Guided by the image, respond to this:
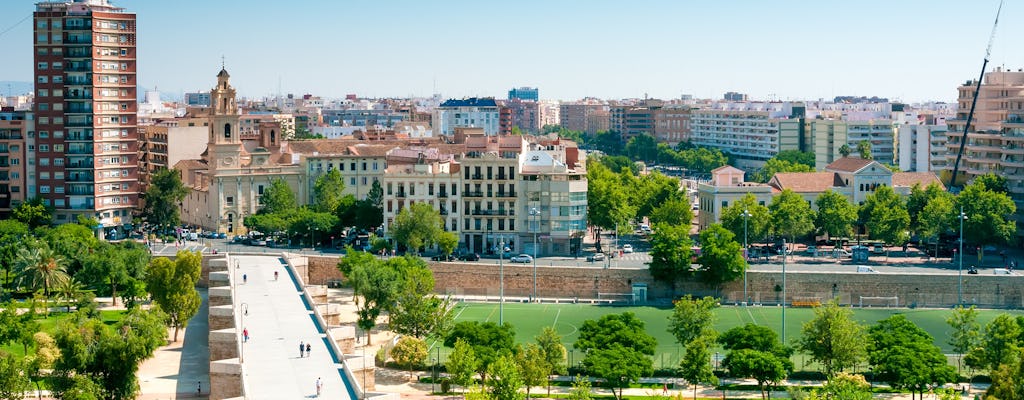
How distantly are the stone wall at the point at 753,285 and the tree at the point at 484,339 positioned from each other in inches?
635

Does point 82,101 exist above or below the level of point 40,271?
above

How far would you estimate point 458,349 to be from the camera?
5338 cm

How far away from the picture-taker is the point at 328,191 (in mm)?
93375

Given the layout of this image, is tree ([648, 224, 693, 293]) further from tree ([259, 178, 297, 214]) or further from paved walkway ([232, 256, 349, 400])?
tree ([259, 178, 297, 214])

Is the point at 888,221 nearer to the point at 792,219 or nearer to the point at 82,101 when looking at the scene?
the point at 792,219

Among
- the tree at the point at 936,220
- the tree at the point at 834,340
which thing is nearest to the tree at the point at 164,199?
the tree at the point at 936,220

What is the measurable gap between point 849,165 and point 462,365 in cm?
5407

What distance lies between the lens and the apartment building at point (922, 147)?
120438 mm

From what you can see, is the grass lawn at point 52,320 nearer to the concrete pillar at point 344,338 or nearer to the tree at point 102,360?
the tree at point 102,360

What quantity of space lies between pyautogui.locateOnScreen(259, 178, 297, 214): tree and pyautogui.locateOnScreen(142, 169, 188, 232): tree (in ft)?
20.4

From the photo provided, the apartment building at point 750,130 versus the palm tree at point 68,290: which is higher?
the apartment building at point 750,130

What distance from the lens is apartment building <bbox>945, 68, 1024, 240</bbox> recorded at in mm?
93125

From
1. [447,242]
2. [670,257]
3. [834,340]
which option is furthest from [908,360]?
[447,242]

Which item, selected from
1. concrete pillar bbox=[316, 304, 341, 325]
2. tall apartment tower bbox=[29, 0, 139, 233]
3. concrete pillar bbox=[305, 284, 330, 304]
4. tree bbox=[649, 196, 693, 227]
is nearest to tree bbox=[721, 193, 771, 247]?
tree bbox=[649, 196, 693, 227]
